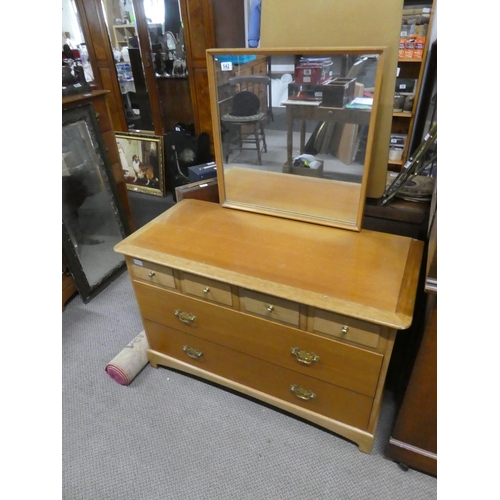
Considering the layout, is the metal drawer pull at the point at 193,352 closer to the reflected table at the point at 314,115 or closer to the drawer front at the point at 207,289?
the drawer front at the point at 207,289

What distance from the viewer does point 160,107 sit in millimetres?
3012

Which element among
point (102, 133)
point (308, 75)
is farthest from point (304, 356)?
point (102, 133)

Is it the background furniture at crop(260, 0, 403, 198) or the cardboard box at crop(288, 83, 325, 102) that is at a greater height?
the background furniture at crop(260, 0, 403, 198)

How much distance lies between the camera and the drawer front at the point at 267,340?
1102 mm

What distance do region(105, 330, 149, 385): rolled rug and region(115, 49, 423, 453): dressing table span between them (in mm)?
140

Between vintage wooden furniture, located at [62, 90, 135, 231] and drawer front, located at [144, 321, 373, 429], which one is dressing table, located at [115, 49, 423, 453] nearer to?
drawer front, located at [144, 321, 373, 429]

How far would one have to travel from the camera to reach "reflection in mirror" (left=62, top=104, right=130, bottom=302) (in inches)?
74.5

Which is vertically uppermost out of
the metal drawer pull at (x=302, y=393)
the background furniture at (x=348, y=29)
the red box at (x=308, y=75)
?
the background furniture at (x=348, y=29)

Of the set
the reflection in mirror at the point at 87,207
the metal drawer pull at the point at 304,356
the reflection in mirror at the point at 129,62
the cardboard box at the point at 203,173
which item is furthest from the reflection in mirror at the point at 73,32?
the metal drawer pull at the point at 304,356

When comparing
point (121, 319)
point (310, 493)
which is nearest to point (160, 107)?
point (121, 319)

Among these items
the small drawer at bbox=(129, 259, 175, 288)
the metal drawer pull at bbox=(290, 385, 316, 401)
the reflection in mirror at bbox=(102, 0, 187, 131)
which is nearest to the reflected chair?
the small drawer at bbox=(129, 259, 175, 288)

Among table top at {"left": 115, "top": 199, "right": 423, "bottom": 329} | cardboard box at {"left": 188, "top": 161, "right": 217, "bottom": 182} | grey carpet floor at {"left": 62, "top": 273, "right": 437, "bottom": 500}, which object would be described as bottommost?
grey carpet floor at {"left": 62, "top": 273, "right": 437, "bottom": 500}
